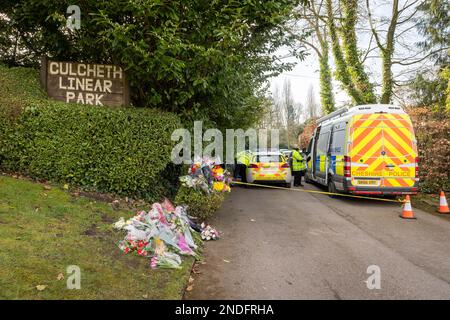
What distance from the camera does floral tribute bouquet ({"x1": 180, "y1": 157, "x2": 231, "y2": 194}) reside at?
6871 mm

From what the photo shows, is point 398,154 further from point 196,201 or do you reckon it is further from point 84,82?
point 84,82

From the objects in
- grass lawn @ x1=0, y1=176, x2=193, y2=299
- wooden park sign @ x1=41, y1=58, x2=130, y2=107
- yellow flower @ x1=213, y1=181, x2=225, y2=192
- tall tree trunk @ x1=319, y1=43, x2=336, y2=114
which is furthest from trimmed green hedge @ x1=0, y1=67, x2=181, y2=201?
tall tree trunk @ x1=319, y1=43, x2=336, y2=114

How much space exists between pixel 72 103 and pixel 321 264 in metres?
5.75

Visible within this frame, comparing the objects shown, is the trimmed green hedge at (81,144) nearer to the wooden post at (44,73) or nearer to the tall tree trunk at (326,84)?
the wooden post at (44,73)

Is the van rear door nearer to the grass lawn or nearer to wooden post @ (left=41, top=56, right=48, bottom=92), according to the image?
the grass lawn

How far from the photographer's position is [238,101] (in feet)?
32.3

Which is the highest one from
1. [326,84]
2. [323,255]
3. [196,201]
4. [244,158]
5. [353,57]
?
[353,57]

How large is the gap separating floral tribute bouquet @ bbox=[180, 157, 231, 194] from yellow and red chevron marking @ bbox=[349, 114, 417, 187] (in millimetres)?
4282

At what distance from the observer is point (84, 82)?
7465mm

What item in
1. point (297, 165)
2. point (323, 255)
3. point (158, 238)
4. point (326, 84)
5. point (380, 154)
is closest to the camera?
point (158, 238)

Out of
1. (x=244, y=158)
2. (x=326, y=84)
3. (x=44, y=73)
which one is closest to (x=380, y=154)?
(x=244, y=158)

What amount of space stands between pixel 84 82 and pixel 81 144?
5.25 feet

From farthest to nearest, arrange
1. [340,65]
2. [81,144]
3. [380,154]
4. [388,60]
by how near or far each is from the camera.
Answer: [340,65] < [388,60] < [380,154] < [81,144]

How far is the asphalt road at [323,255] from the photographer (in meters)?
4.02
